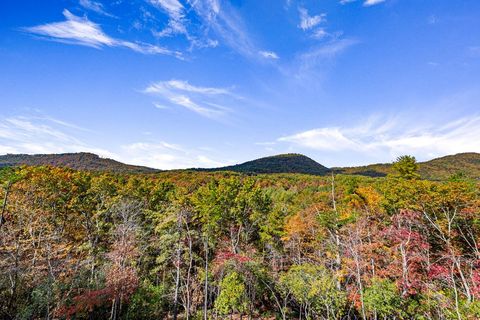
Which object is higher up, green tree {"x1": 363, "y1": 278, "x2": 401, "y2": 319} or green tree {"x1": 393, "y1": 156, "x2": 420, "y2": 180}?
green tree {"x1": 393, "y1": 156, "x2": 420, "y2": 180}

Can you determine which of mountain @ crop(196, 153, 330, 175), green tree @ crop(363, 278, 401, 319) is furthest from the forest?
mountain @ crop(196, 153, 330, 175)

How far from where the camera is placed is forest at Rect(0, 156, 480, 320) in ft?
53.4

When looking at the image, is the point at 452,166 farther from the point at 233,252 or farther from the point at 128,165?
the point at 128,165

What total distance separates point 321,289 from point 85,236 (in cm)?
2472

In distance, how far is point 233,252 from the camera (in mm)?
26141

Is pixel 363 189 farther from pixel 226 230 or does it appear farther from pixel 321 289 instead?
pixel 321 289

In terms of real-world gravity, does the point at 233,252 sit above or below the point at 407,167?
below

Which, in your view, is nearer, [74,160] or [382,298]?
[382,298]

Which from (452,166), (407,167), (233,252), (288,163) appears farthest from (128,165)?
(452,166)

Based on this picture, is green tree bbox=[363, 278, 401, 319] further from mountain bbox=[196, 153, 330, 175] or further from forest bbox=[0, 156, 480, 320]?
mountain bbox=[196, 153, 330, 175]

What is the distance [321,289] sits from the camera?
16.3 m

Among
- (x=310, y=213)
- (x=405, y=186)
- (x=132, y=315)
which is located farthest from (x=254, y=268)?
(x=405, y=186)

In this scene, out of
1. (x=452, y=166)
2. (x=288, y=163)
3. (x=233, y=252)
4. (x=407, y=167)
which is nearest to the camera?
(x=233, y=252)

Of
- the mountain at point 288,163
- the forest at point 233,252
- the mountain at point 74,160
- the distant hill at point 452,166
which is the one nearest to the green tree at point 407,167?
the forest at point 233,252
